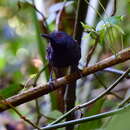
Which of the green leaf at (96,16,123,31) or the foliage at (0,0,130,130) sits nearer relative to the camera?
the green leaf at (96,16,123,31)

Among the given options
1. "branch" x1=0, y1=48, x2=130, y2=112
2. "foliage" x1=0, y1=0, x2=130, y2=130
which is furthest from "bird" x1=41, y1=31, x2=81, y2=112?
"foliage" x1=0, y1=0, x2=130, y2=130

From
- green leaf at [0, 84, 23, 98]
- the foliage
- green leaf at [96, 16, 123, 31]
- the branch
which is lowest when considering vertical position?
the foliage

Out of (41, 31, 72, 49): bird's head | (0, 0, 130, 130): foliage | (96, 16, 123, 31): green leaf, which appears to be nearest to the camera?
(96, 16, 123, 31): green leaf

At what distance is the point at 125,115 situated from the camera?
0.40 m

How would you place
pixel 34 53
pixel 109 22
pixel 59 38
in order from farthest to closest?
pixel 34 53 < pixel 59 38 < pixel 109 22

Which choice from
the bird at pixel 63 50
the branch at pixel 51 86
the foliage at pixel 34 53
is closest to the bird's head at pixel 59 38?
the bird at pixel 63 50

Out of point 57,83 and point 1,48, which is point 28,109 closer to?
point 1,48

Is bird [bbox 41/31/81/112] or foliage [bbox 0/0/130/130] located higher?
bird [bbox 41/31/81/112]

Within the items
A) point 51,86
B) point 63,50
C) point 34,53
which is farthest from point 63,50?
point 34,53

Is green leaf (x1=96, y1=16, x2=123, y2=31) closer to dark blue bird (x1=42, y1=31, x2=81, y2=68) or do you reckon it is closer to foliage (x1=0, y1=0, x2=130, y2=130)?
dark blue bird (x1=42, y1=31, x2=81, y2=68)

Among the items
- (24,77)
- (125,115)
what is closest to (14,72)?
(24,77)

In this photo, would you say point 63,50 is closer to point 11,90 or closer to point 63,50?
point 63,50

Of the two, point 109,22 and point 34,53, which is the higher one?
point 109,22

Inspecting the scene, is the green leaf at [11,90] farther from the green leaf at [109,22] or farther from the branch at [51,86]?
the green leaf at [109,22]
